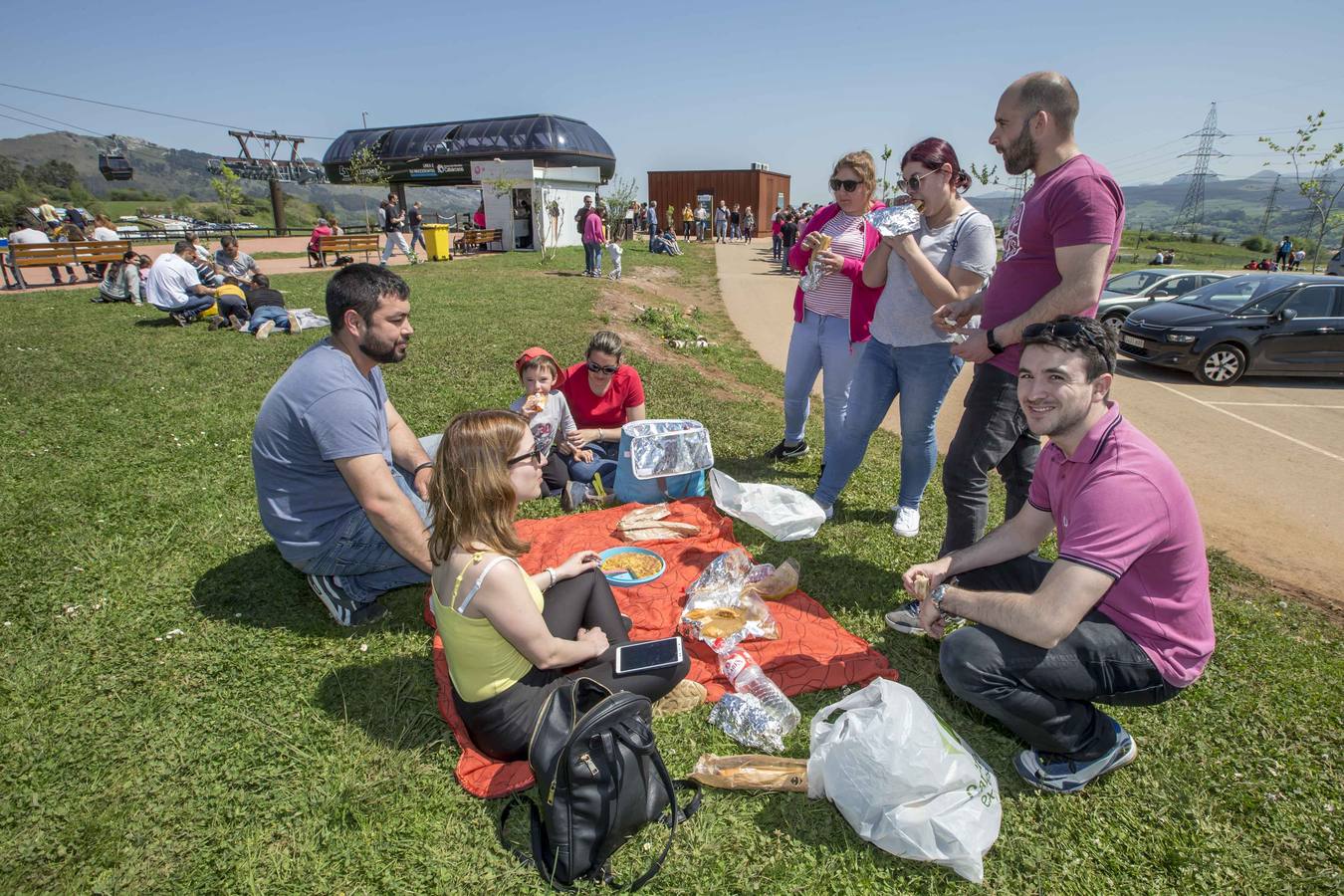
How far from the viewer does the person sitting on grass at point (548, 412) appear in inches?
177

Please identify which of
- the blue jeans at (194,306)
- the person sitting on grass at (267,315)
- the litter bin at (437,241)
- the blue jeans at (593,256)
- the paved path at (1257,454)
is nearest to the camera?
the paved path at (1257,454)

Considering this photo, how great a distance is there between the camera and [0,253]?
13664 mm

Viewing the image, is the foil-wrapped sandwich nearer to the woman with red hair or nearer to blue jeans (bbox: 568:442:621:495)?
the woman with red hair

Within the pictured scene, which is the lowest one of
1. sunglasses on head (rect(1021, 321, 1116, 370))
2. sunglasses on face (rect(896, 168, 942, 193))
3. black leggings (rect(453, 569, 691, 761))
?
black leggings (rect(453, 569, 691, 761))

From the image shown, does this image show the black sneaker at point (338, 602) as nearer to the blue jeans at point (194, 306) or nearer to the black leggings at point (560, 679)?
the black leggings at point (560, 679)

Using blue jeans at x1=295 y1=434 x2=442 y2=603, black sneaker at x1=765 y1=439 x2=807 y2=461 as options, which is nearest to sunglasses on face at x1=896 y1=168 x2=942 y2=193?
black sneaker at x1=765 y1=439 x2=807 y2=461

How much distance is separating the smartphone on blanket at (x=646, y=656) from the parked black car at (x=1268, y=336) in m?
10.7

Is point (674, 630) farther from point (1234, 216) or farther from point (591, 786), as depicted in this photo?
point (1234, 216)

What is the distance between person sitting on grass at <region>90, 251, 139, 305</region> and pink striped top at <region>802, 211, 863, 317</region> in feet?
42.1

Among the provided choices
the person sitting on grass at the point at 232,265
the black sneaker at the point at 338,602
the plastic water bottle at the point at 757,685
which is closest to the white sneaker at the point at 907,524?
the plastic water bottle at the point at 757,685

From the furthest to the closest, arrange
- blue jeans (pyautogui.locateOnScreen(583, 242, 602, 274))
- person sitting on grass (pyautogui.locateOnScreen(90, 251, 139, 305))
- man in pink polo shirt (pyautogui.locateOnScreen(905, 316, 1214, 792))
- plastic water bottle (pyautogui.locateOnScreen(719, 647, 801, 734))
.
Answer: blue jeans (pyautogui.locateOnScreen(583, 242, 602, 274))
person sitting on grass (pyautogui.locateOnScreen(90, 251, 139, 305))
plastic water bottle (pyautogui.locateOnScreen(719, 647, 801, 734))
man in pink polo shirt (pyautogui.locateOnScreen(905, 316, 1214, 792))

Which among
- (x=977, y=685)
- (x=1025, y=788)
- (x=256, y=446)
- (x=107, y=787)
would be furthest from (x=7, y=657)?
(x=1025, y=788)

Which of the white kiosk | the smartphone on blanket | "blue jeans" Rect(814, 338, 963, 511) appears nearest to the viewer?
the smartphone on blanket

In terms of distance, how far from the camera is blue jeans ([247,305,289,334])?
939cm
